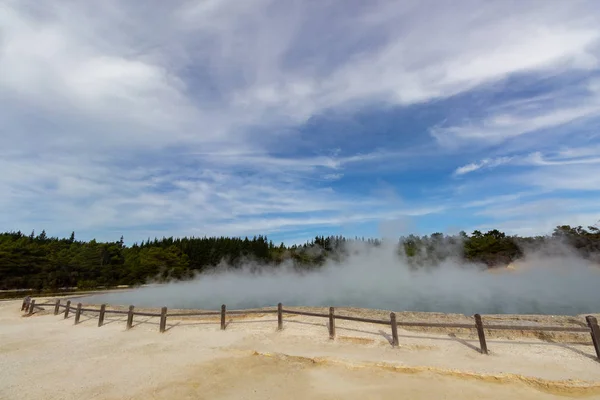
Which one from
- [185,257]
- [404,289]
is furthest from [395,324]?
[185,257]

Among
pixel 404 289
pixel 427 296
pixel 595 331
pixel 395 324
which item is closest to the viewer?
pixel 595 331

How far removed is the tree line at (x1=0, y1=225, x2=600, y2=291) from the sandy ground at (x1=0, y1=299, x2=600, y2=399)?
36151 millimetres

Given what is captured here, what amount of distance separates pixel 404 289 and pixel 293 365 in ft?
83.3

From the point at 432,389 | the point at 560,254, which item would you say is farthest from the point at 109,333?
the point at 560,254

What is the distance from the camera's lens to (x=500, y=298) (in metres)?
24.9

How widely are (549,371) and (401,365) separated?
409 centimetres

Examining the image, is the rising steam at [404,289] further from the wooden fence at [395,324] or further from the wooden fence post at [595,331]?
the wooden fence post at [595,331]

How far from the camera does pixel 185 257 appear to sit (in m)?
65.8

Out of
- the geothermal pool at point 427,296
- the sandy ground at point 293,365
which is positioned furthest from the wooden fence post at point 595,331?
the geothermal pool at point 427,296

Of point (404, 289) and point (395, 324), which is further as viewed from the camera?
point (404, 289)

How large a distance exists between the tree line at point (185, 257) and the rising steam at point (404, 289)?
3048 mm

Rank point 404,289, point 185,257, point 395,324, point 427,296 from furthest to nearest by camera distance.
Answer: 1. point 185,257
2. point 404,289
3. point 427,296
4. point 395,324

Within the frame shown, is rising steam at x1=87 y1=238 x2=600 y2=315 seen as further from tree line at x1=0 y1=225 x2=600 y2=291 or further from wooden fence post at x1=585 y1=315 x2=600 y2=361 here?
wooden fence post at x1=585 y1=315 x2=600 y2=361

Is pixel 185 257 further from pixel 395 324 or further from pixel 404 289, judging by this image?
pixel 395 324
